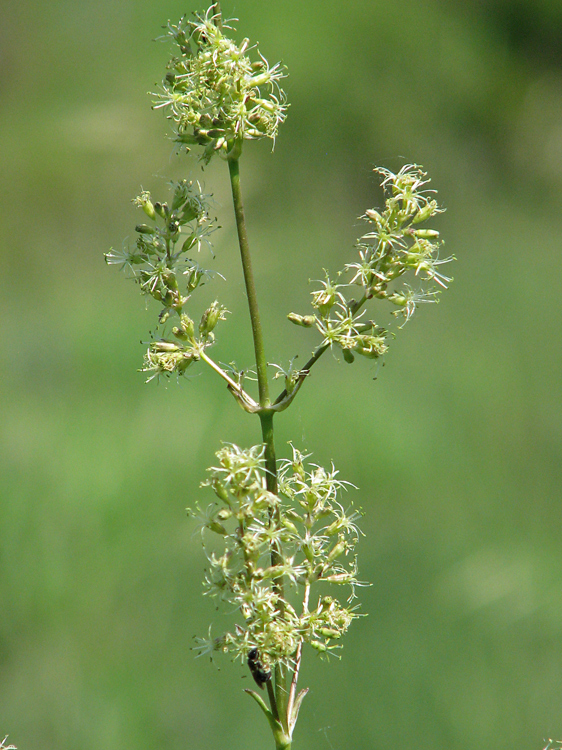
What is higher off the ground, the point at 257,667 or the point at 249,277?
the point at 249,277

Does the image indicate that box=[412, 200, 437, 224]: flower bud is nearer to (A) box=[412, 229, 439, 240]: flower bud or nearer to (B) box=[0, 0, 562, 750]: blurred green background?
(A) box=[412, 229, 439, 240]: flower bud

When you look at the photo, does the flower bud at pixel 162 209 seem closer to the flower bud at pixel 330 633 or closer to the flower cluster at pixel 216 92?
the flower cluster at pixel 216 92

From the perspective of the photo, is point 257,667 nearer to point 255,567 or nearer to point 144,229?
point 255,567

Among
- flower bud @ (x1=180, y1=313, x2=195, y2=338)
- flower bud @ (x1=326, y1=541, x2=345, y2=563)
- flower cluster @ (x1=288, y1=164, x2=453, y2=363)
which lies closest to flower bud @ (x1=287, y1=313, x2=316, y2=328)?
flower cluster @ (x1=288, y1=164, x2=453, y2=363)

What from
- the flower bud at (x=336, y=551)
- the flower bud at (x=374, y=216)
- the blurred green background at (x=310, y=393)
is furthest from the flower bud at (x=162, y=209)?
the blurred green background at (x=310, y=393)

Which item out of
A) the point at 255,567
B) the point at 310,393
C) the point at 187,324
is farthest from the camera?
the point at 310,393

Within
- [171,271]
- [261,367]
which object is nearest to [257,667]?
[261,367]
